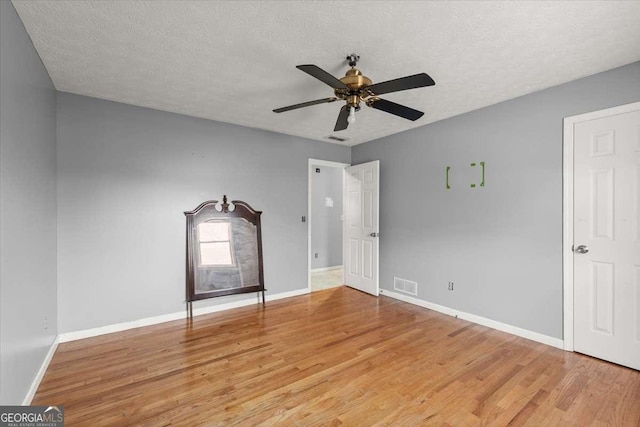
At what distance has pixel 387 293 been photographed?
4.62 m

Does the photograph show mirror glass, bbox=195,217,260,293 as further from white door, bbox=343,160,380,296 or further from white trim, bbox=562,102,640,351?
white trim, bbox=562,102,640,351

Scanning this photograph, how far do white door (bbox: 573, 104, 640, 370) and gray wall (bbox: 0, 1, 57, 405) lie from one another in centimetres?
430

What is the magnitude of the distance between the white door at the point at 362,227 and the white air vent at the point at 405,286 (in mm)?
338

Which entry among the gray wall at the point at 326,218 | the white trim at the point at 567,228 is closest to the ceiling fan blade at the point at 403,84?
the white trim at the point at 567,228

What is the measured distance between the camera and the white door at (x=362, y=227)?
4719mm

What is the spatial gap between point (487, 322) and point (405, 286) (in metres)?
1.17

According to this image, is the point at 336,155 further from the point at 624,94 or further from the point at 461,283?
the point at 624,94

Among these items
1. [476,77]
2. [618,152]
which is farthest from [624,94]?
[476,77]

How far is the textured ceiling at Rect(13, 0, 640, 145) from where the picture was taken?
5.96ft

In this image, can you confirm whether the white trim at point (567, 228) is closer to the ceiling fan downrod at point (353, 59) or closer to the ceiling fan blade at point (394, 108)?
the ceiling fan blade at point (394, 108)

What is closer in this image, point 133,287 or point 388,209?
point 133,287

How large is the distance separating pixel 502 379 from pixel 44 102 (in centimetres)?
445

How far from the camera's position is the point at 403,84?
6.54 ft

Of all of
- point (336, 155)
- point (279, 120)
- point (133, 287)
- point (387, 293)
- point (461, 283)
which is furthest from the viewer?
point (336, 155)
